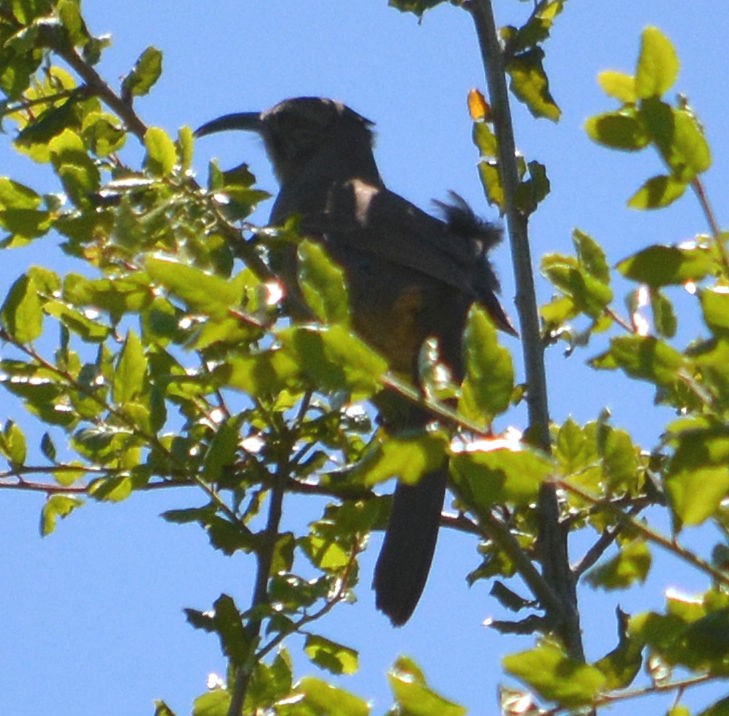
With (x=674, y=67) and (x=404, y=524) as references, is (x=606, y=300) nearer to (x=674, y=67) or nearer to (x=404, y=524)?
(x=674, y=67)

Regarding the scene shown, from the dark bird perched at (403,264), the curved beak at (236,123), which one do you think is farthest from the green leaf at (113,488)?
the curved beak at (236,123)

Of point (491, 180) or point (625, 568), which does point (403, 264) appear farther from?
point (625, 568)

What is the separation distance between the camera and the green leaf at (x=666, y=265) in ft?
5.24

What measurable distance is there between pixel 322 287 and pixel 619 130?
1.26 ft

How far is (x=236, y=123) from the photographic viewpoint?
6.64 metres

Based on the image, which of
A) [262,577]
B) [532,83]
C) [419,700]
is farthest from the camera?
[532,83]

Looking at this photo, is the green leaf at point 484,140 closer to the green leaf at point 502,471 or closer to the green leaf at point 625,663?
the green leaf at point 625,663

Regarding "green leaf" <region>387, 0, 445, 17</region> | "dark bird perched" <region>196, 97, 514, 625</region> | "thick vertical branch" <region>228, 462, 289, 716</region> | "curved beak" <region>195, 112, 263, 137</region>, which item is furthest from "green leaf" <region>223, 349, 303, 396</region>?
"curved beak" <region>195, 112, 263, 137</region>

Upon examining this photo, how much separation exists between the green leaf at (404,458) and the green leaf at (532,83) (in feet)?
6.86

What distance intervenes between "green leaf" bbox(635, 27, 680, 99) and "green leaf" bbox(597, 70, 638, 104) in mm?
28

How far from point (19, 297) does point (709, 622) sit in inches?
55.4

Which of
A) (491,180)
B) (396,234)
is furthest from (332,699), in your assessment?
(396,234)

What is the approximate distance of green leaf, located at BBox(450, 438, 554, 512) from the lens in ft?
4.88

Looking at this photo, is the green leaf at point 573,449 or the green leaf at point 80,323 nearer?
the green leaf at point 80,323
